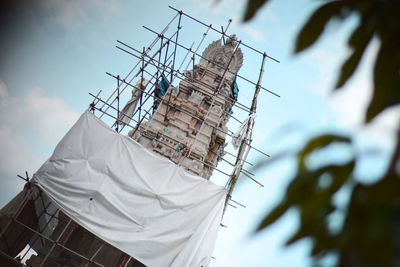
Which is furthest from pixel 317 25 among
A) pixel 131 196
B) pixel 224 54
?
pixel 224 54

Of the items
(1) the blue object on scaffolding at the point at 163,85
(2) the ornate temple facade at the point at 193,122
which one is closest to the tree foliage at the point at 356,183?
(2) the ornate temple facade at the point at 193,122

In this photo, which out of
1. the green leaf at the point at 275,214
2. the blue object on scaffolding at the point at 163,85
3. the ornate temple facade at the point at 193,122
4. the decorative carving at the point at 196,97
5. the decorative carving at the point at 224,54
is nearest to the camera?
the green leaf at the point at 275,214

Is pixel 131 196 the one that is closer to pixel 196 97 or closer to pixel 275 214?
pixel 196 97

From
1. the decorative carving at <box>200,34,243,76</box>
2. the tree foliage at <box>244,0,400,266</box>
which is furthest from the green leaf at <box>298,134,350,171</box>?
the decorative carving at <box>200,34,243,76</box>

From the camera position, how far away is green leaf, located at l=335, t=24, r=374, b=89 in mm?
922

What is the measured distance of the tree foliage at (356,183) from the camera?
23.1 inches

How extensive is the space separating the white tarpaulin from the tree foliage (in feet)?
29.0

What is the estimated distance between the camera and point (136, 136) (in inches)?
557

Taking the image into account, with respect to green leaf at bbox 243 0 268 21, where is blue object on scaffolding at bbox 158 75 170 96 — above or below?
above

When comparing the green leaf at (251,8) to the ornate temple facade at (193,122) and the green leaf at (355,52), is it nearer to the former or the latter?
the green leaf at (355,52)

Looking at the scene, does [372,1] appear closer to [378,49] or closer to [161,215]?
[378,49]

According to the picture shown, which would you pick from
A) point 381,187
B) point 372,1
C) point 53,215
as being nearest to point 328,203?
point 381,187

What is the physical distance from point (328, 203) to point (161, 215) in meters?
9.19

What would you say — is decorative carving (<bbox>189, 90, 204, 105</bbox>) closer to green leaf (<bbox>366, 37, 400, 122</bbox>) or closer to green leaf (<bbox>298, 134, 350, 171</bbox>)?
green leaf (<bbox>366, 37, 400, 122</bbox>)
